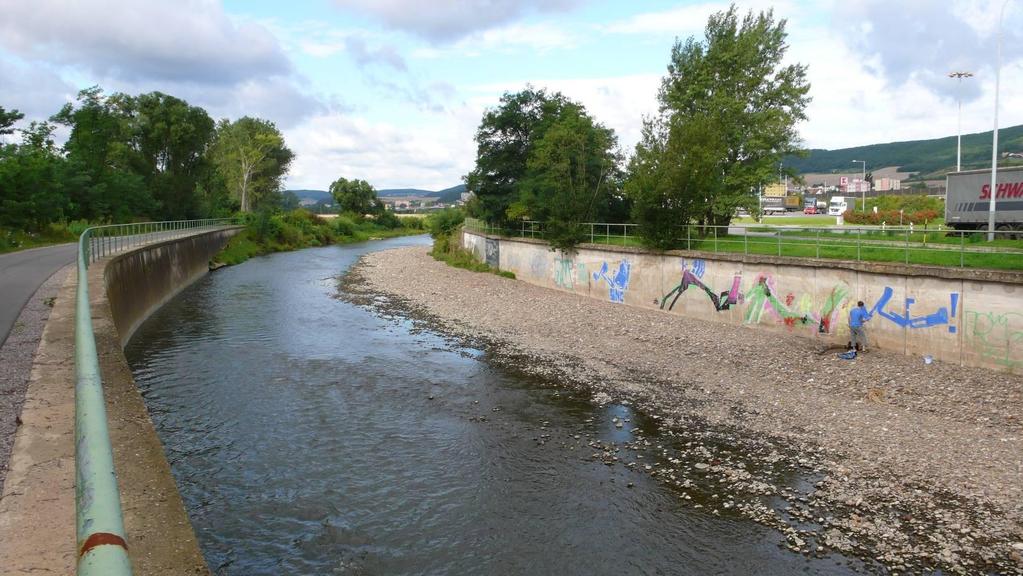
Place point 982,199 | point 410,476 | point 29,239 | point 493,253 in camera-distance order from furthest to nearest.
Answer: point 493,253, point 29,239, point 982,199, point 410,476

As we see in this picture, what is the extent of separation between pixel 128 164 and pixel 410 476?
216ft

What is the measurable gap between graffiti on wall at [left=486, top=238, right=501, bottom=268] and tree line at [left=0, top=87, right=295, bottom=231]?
27722 millimetres

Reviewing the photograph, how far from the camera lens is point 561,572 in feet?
31.7

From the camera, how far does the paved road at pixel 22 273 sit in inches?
648

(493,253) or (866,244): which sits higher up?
(866,244)

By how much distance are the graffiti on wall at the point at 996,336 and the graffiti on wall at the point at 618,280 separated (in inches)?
592

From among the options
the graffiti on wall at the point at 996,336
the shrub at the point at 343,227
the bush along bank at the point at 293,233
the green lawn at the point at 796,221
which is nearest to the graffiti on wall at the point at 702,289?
the graffiti on wall at the point at 996,336

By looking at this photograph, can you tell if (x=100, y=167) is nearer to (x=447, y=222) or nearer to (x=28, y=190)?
(x=28, y=190)

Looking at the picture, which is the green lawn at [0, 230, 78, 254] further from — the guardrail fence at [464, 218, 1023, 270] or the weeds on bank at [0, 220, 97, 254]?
the guardrail fence at [464, 218, 1023, 270]

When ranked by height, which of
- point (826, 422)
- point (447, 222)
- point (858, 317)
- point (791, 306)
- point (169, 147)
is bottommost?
point (826, 422)

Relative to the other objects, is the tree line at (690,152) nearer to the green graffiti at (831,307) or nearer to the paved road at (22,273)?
the green graffiti at (831,307)

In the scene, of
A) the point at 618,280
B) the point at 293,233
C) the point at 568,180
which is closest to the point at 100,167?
the point at 293,233

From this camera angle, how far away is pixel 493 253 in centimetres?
4775

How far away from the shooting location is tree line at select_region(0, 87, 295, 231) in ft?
134
